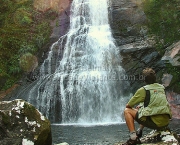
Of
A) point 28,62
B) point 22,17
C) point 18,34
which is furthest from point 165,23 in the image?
point 22,17

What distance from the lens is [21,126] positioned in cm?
618

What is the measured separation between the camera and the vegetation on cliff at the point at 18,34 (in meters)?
22.3

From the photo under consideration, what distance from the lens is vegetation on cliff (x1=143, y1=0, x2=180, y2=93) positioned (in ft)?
59.3

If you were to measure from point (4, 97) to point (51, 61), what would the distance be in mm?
5021

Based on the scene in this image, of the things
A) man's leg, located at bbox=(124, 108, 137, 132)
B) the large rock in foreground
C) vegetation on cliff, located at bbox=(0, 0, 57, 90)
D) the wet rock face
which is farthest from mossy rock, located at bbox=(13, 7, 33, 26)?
man's leg, located at bbox=(124, 108, 137, 132)

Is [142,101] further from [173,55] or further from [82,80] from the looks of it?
[173,55]

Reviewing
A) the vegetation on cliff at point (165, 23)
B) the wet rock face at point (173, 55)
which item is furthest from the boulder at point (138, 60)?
the vegetation on cliff at point (165, 23)

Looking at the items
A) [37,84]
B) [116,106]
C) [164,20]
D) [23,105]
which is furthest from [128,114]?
[164,20]

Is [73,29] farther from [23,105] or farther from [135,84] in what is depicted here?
[23,105]

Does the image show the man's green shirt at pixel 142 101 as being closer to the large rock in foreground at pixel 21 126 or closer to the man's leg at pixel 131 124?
the man's leg at pixel 131 124

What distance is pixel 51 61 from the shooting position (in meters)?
22.0

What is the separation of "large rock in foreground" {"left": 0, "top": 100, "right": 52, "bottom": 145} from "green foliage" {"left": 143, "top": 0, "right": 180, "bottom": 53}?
15.0 m

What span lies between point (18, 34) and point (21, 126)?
20232mm

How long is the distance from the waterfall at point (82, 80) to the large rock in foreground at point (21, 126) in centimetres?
1048
